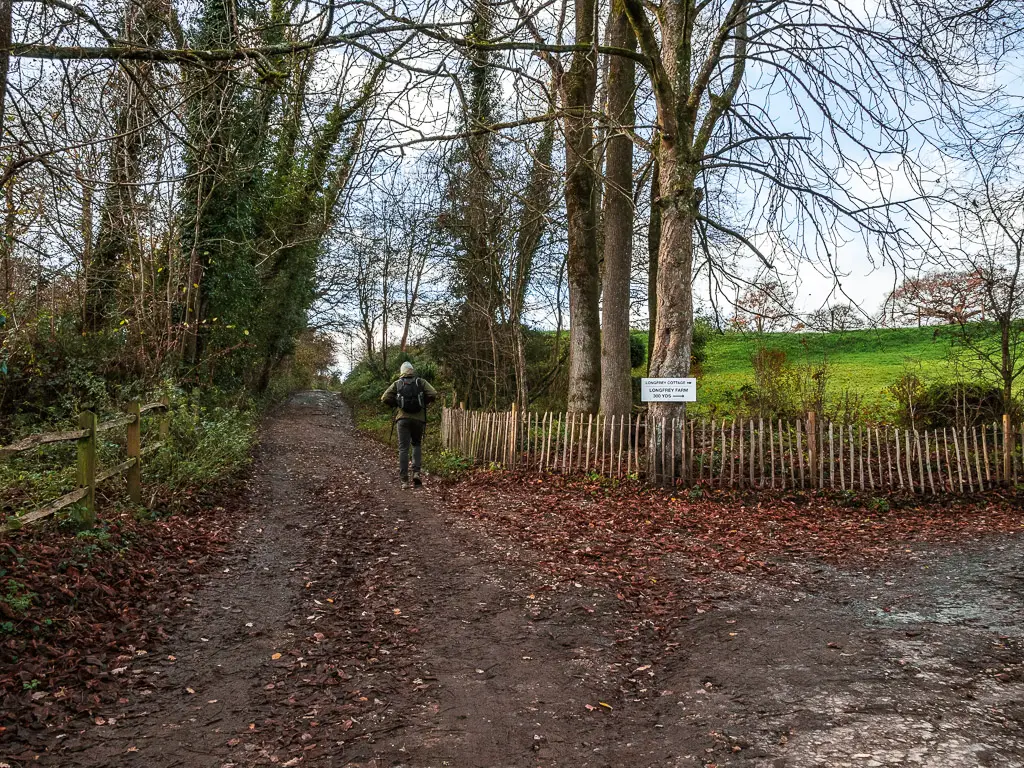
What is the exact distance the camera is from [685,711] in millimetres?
3729

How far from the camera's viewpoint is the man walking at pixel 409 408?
11641mm

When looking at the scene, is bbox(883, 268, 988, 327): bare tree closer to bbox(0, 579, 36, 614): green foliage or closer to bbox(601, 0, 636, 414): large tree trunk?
bbox(601, 0, 636, 414): large tree trunk

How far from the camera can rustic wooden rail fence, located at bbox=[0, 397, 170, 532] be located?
5.34 meters

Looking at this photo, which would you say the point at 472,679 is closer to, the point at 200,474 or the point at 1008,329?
the point at 200,474

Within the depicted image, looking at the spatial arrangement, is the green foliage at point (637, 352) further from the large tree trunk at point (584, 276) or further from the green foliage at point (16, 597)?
the green foliage at point (16, 597)

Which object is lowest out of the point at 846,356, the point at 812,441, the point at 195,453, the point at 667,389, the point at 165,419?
the point at 195,453

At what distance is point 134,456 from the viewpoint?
821 cm

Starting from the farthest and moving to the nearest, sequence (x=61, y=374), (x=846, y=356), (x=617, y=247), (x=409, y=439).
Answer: (x=846, y=356)
(x=61, y=374)
(x=617, y=247)
(x=409, y=439)

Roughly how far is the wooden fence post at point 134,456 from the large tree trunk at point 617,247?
7.56m

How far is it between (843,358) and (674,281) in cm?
1770

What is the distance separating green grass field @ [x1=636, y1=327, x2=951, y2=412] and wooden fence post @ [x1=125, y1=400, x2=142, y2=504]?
13980mm

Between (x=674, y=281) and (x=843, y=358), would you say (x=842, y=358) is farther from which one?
(x=674, y=281)

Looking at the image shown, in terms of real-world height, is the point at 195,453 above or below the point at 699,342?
below

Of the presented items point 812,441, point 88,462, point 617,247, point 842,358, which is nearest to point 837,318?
point 812,441
